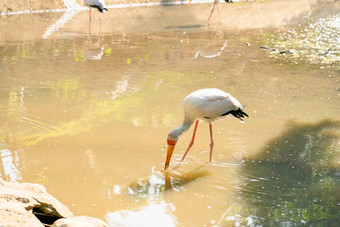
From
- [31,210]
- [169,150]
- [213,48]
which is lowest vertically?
[213,48]

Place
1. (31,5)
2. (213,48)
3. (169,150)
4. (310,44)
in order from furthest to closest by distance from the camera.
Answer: (31,5) → (310,44) → (213,48) → (169,150)

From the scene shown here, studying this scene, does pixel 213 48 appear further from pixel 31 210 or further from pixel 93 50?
pixel 31 210

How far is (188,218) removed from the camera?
13.8ft

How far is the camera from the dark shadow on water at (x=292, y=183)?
166 inches

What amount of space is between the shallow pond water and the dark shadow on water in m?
0.02

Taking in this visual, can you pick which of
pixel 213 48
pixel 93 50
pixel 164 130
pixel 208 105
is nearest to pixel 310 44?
pixel 213 48

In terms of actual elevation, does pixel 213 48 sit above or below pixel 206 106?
below

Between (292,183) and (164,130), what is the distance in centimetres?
183

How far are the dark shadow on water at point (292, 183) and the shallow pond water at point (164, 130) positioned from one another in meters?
0.02

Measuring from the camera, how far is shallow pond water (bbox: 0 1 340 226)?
175 inches

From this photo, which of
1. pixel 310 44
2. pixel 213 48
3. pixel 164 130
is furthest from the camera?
pixel 310 44

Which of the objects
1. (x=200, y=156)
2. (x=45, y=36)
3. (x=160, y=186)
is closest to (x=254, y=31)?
(x=45, y=36)

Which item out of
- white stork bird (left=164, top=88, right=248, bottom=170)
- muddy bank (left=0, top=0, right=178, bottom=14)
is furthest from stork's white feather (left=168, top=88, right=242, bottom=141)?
muddy bank (left=0, top=0, right=178, bottom=14)

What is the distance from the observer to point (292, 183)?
191 inches
